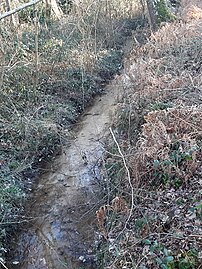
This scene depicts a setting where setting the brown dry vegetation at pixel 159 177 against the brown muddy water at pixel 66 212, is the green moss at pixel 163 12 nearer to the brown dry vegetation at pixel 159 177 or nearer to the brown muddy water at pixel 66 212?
the brown dry vegetation at pixel 159 177

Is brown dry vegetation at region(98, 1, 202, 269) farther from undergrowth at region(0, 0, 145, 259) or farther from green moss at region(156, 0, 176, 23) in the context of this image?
green moss at region(156, 0, 176, 23)

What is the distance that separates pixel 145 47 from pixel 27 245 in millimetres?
7803

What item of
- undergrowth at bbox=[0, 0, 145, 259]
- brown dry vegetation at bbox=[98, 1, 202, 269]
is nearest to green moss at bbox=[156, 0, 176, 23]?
undergrowth at bbox=[0, 0, 145, 259]

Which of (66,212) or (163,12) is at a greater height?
(163,12)

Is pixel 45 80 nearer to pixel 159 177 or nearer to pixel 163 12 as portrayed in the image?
pixel 163 12

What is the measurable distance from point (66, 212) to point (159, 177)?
1.98 m

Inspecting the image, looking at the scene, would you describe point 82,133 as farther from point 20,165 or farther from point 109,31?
point 109,31

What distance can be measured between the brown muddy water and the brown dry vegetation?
0.48 m

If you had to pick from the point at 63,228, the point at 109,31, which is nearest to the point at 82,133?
the point at 63,228

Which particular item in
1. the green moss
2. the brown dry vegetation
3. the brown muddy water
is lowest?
the brown muddy water

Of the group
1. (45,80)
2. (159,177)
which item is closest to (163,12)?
(45,80)

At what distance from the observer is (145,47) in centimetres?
1244

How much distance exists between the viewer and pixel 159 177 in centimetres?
648

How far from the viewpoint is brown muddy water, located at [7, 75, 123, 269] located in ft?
20.8
